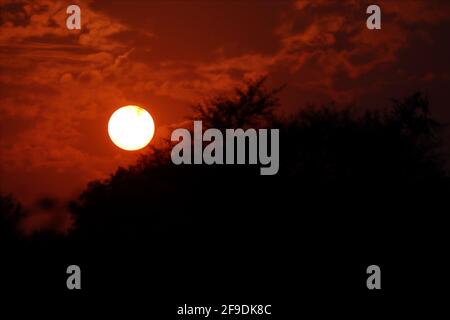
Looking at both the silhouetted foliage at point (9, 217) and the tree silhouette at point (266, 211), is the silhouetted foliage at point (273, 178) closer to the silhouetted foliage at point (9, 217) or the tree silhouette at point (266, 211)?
the tree silhouette at point (266, 211)

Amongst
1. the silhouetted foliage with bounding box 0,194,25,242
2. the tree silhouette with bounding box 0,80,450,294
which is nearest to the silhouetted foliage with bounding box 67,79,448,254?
the tree silhouette with bounding box 0,80,450,294

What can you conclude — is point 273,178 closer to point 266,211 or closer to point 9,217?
point 266,211

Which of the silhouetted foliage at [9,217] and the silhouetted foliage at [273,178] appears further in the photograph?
the silhouetted foliage at [9,217]

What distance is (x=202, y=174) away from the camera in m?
23.5

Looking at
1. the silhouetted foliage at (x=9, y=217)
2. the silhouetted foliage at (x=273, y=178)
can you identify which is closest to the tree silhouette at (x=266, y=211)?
the silhouetted foliage at (x=273, y=178)

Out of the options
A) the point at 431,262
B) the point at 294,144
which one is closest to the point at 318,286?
the point at 431,262

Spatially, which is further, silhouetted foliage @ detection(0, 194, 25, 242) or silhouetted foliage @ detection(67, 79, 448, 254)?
silhouetted foliage @ detection(0, 194, 25, 242)

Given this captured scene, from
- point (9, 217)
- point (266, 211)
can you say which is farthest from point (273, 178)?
point (9, 217)

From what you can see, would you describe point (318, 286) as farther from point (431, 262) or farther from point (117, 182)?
point (117, 182)

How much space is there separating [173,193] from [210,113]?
301cm

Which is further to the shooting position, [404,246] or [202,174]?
[202,174]

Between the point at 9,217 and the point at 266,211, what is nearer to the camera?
the point at 266,211

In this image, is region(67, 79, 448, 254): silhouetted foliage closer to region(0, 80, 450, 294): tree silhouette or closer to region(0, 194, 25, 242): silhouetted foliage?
region(0, 80, 450, 294): tree silhouette

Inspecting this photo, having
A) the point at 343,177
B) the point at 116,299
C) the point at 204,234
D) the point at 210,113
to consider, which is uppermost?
the point at 210,113
